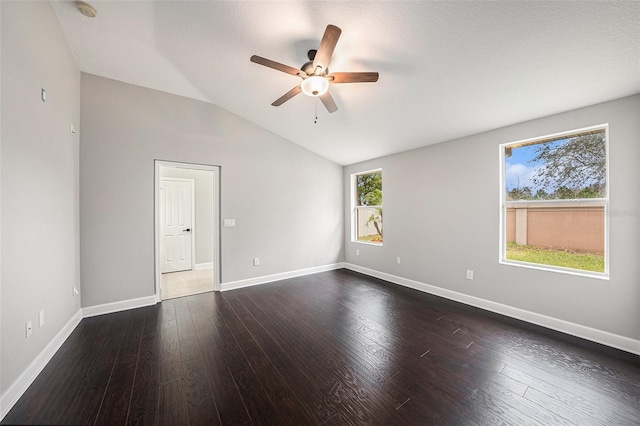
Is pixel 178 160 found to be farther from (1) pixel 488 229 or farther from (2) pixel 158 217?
(1) pixel 488 229

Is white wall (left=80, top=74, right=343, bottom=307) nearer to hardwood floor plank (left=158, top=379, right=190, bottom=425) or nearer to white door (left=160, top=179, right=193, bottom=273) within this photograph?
white door (left=160, top=179, right=193, bottom=273)

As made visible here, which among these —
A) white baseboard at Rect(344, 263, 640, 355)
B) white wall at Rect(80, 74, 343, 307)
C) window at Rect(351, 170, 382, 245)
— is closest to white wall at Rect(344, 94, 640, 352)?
white baseboard at Rect(344, 263, 640, 355)

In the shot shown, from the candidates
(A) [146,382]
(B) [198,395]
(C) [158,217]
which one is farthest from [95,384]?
(C) [158,217]

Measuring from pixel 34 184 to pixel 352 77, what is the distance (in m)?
2.77

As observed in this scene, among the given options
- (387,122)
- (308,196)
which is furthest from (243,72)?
(308,196)

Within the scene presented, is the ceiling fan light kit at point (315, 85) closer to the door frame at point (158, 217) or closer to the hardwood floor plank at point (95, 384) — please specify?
the door frame at point (158, 217)

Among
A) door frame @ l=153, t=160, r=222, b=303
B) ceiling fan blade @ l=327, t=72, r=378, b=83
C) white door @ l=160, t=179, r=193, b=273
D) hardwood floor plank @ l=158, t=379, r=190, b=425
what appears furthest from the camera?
white door @ l=160, t=179, r=193, b=273

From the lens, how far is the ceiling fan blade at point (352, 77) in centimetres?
209

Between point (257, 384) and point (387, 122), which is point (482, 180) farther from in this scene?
point (257, 384)

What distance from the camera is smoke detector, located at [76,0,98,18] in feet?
7.01

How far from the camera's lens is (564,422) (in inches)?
58.8

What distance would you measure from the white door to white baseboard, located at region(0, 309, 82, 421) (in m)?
2.66

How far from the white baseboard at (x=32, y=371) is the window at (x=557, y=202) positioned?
466 centimetres

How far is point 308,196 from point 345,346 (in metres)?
3.15
